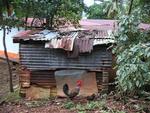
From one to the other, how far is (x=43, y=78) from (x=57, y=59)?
79cm

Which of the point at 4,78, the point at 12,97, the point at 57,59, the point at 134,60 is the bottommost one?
the point at 4,78

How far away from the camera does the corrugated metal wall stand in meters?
10.3

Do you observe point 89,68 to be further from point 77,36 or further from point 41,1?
point 41,1

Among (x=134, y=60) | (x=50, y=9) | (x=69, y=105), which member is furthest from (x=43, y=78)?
(x=134, y=60)

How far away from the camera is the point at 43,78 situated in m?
10.8

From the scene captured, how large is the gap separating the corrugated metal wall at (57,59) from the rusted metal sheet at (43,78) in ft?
0.58

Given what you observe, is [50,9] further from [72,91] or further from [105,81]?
[72,91]

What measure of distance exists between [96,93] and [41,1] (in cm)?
362

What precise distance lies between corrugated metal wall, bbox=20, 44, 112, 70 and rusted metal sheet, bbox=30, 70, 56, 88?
18 cm

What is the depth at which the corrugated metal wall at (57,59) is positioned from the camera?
10336mm

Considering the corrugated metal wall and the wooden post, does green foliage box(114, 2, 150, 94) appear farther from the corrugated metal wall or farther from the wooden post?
the wooden post

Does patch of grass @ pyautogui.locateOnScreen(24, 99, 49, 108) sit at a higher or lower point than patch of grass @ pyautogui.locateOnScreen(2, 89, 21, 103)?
higher

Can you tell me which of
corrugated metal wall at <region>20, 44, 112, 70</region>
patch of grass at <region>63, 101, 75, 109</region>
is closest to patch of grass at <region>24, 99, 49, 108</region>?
patch of grass at <region>63, 101, 75, 109</region>

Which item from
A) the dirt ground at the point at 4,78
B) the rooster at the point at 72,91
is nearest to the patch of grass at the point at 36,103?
the rooster at the point at 72,91
